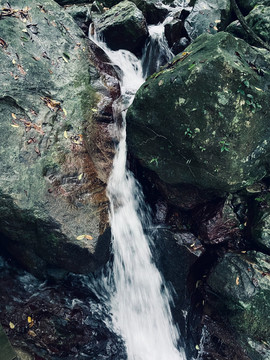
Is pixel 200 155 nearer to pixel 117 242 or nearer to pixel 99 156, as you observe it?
pixel 99 156

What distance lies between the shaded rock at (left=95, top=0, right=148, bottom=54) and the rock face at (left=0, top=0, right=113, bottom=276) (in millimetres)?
2598

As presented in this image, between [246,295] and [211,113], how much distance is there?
3.45m

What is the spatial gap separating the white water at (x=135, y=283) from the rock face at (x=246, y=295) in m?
1.13

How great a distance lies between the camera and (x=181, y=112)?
175 inches

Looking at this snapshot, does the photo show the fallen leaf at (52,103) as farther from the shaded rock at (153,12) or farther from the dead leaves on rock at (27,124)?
the shaded rock at (153,12)

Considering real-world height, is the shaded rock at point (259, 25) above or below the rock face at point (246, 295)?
above

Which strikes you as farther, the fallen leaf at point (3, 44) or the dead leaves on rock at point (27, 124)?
the fallen leaf at point (3, 44)

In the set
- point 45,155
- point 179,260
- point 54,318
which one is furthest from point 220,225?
point 45,155

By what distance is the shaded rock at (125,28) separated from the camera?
764cm

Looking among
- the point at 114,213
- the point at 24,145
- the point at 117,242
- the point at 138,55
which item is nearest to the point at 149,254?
the point at 117,242

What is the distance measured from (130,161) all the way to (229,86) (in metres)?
2.55

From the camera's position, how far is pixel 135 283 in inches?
212

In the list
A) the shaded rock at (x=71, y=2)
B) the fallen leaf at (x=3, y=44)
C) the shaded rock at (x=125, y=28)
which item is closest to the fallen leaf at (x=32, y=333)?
the fallen leaf at (x=3, y=44)

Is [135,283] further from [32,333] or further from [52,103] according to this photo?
[52,103]
